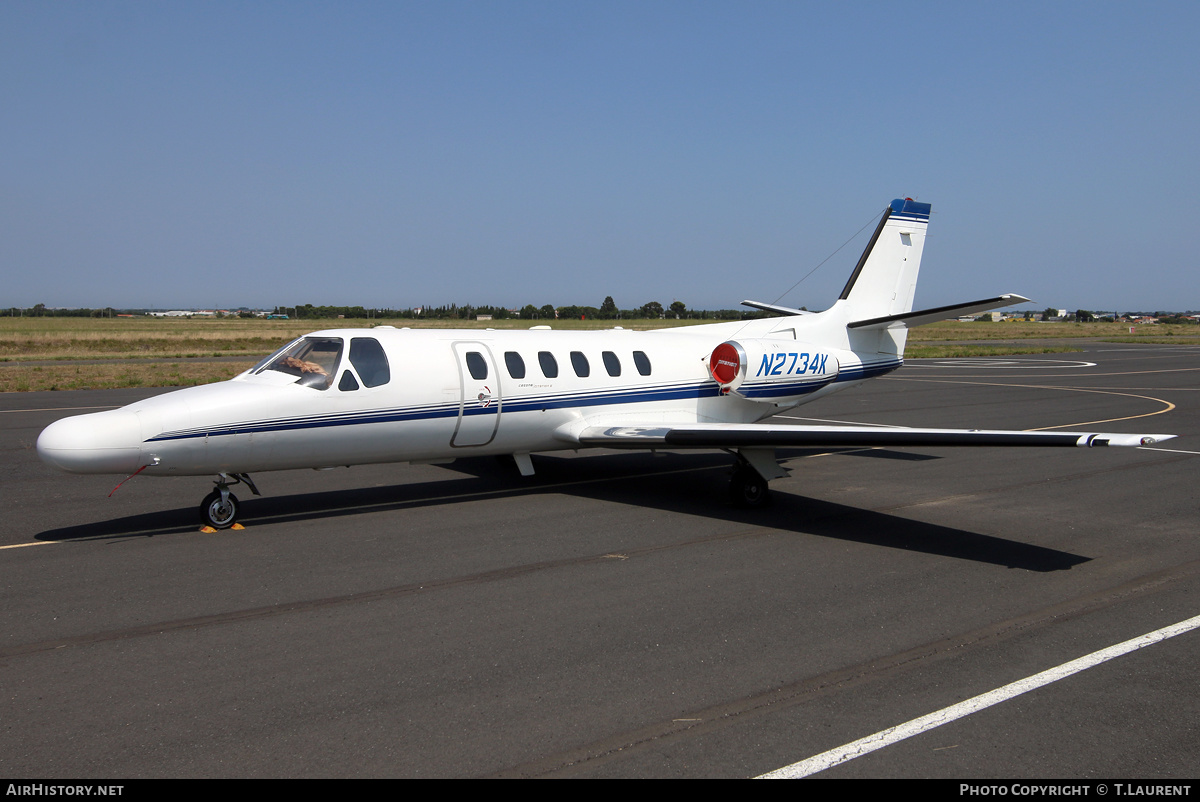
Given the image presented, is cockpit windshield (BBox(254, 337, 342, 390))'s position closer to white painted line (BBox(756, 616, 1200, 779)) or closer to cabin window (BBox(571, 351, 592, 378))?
cabin window (BBox(571, 351, 592, 378))

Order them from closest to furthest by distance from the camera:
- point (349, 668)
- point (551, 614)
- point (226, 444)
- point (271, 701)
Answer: point (271, 701)
point (349, 668)
point (551, 614)
point (226, 444)

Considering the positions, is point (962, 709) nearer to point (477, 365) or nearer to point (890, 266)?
point (477, 365)

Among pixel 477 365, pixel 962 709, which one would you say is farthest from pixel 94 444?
pixel 962 709

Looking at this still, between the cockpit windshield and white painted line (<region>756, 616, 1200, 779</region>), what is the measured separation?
7.34 meters

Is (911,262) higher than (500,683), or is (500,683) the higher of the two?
(911,262)

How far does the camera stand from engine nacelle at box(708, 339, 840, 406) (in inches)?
519

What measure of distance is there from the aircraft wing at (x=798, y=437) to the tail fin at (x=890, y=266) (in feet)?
15.9

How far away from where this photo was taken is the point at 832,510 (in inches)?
444

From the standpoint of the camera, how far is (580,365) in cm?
1223

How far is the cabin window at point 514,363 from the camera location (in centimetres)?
1152

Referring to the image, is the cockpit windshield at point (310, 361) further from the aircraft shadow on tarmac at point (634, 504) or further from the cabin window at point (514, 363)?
the cabin window at point (514, 363)

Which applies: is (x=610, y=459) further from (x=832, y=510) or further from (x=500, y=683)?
(x=500, y=683)
